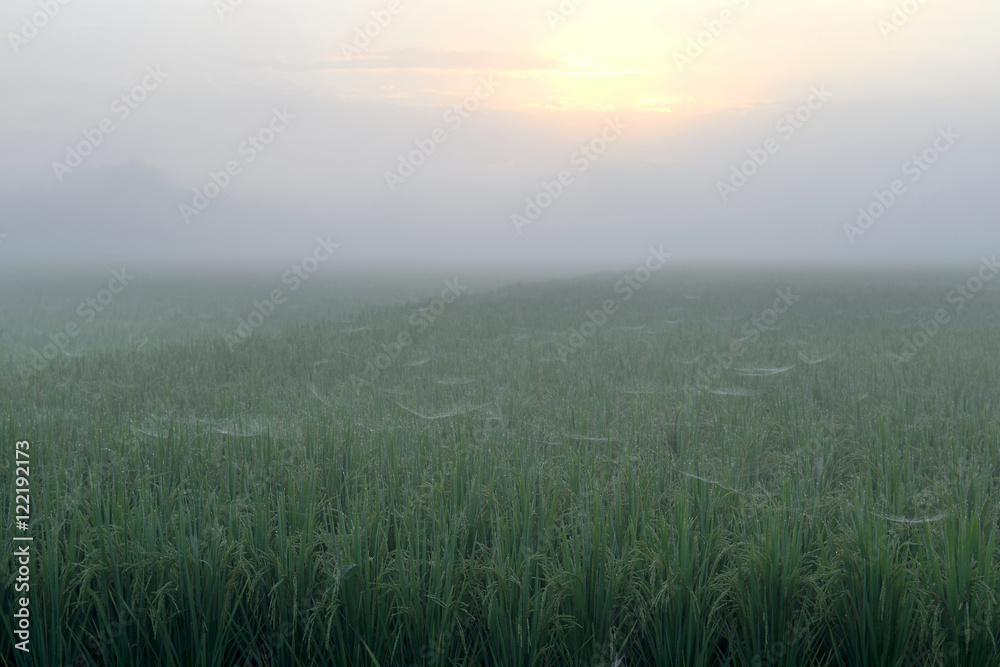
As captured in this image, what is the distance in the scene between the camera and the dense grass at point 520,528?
249 centimetres

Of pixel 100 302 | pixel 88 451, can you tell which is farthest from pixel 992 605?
pixel 100 302

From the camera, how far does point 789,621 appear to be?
251cm

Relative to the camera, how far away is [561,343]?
10383 mm

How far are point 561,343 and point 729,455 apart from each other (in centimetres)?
608

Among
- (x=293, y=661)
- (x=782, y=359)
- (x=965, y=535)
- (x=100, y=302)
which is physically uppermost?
(x=100, y=302)

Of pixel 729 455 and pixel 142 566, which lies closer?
pixel 142 566

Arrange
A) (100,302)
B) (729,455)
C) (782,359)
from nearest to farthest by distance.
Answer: (729,455) → (782,359) → (100,302)

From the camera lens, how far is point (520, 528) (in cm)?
309

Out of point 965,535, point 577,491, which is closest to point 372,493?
point 577,491

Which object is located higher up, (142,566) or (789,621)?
(142,566)

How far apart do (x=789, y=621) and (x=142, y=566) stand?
8.81 ft

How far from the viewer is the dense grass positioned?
2494 mm

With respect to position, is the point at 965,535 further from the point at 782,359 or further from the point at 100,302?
the point at 100,302

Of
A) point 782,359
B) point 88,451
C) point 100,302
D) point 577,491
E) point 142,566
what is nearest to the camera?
point 142,566
